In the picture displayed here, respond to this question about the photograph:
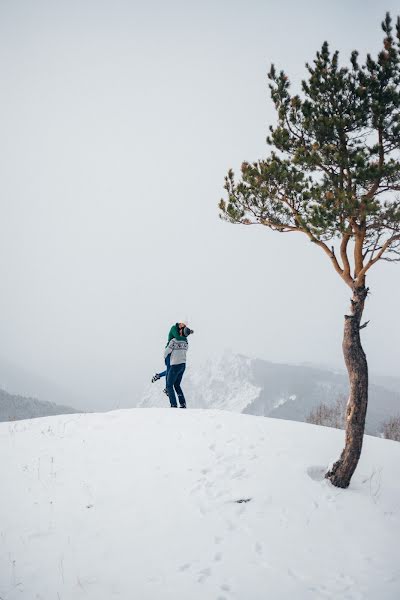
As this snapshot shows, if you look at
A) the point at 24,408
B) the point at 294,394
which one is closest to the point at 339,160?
the point at 24,408

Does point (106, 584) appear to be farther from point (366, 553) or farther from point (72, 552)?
point (366, 553)

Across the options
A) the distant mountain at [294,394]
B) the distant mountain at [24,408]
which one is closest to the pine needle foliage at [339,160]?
the distant mountain at [24,408]

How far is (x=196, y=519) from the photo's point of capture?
18.4 feet

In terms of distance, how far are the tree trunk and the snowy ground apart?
367 mm

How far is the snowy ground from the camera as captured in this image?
14.3 feet

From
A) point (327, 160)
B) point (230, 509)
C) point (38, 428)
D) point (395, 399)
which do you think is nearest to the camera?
point (230, 509)

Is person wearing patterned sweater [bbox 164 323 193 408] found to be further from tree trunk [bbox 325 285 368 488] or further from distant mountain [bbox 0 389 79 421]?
distant mountain [bbox 0 389 79 421]

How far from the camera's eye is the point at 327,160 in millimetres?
7234

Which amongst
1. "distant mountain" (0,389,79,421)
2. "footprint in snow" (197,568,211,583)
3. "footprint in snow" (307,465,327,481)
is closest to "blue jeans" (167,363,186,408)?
"footprint in snow" (307,465,327,481)

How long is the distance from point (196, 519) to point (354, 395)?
166 inches

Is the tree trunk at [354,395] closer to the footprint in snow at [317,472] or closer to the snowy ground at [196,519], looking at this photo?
the footprint in snow at [317,472]

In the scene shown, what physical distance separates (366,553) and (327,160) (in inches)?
297

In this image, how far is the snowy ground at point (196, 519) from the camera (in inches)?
171

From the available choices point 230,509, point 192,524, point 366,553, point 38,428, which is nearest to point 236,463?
point 230,509
